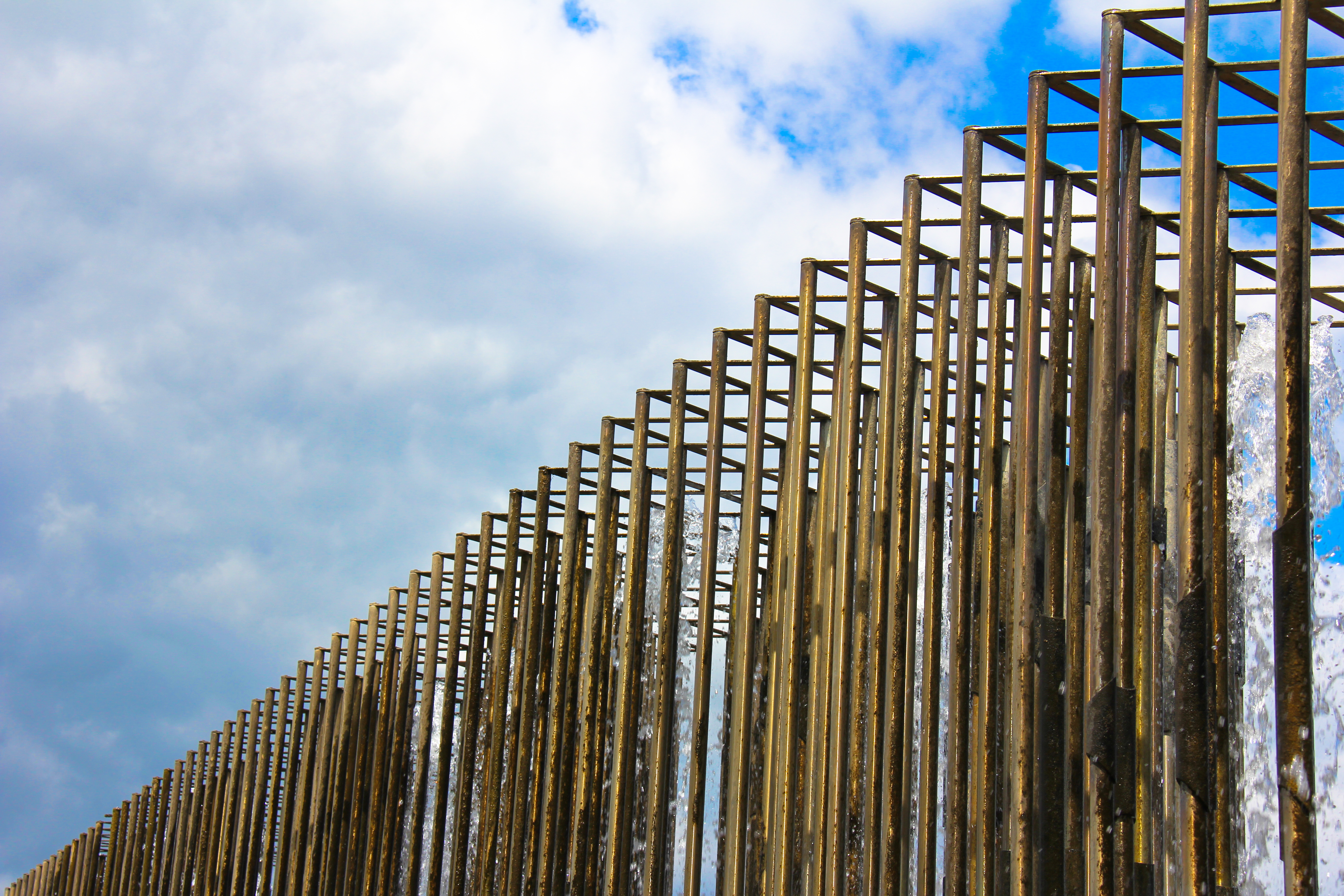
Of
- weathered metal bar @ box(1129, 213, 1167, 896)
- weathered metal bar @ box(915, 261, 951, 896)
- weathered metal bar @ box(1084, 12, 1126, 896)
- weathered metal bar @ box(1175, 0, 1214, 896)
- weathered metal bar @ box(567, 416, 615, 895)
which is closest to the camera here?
weathered metal bar @ box(1175, 0, 1214, 896)

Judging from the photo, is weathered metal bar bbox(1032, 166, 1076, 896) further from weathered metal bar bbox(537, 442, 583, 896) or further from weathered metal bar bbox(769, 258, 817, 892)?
weathered metal bar bbox(537, 442, 583, 896)

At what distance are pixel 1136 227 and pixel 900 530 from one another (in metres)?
2.61

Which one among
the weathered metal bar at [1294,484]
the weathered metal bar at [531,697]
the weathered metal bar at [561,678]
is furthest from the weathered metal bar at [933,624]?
the weathered metal bar at [531,697]

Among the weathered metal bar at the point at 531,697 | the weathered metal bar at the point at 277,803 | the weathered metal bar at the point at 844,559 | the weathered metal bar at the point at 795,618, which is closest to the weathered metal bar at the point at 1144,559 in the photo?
the weathered metal bar at the point at 844,559

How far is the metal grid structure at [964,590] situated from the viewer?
7.18 metres

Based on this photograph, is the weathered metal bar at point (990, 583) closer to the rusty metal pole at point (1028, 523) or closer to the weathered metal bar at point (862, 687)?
the rusty metal pole at point (1028, 523)

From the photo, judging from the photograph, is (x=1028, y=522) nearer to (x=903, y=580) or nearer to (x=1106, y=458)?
(x=1106, y=458)

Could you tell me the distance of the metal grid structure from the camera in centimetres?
718

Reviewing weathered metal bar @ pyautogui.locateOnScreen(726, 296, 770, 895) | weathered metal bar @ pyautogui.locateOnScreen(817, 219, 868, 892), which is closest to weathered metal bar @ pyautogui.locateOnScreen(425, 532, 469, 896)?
weathered metal bar @ pyautogui.locateOnScreen(726, 296, 770, 895)

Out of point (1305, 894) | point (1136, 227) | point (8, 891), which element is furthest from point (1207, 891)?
point (8, 891)

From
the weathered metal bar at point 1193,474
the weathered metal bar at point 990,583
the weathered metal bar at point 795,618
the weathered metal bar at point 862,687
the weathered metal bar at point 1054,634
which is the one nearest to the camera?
the weathered metal bar at point 1193,474

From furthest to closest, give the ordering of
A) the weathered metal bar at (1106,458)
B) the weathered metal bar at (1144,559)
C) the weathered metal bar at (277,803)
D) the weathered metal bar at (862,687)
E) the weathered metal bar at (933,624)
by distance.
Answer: the weathered metal bar at (277,803) < the weathered metal bar at (862,687) < the weathered metal bar at (933,624) < the weathered metal bar at (1144,559) < the weathered metal bar at (1106,458)

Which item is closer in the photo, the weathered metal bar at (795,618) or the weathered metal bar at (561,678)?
the weathered metal bar at (795,618)

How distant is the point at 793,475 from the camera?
10602mm
